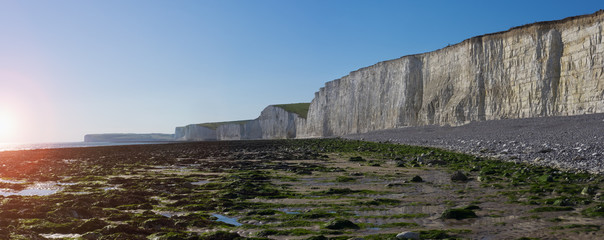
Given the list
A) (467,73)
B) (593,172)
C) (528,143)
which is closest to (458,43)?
(467,73)

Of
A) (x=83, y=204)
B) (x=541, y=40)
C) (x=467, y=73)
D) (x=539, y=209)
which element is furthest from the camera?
(x=467, y=73)

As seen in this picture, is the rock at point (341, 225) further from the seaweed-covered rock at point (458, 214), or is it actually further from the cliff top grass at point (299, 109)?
the cliff top grass at point (299, 109)

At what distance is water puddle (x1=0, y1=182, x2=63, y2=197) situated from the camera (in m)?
10.5

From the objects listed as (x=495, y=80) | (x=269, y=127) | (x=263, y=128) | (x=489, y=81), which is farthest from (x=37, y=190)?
(x=263, y=128)

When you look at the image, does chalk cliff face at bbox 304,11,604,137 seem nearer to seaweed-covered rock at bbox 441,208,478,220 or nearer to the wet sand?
the wet sand

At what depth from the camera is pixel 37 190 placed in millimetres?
11203

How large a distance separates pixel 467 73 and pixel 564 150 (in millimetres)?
32043

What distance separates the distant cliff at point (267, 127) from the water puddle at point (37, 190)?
82161mm

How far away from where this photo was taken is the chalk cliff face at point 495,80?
103 ft

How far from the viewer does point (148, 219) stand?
6.58 metres

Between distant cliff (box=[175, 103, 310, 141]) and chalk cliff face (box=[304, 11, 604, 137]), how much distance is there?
120 ft

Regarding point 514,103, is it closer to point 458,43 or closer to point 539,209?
point 458,43

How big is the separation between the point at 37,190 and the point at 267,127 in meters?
99.8

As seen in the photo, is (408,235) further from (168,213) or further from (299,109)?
(299,109)
